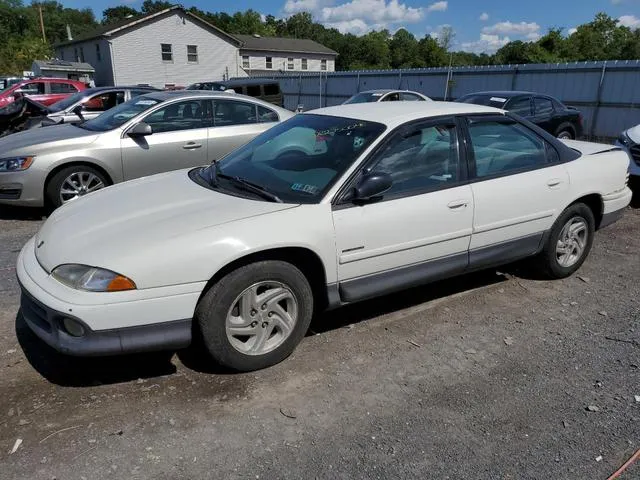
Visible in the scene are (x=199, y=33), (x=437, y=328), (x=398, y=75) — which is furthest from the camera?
(x=199, y=33)

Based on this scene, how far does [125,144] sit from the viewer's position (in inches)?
267

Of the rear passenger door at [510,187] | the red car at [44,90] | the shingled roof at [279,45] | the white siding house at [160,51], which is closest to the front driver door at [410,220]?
the rear passenger door at [510,187]

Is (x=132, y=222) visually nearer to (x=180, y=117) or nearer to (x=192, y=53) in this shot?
(x=180, y=117)

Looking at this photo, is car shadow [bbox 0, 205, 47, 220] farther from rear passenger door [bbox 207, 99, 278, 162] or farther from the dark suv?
the dark suv

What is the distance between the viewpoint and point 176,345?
297 centimetres

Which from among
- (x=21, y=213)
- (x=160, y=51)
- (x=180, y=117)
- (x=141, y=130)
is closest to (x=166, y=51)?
(x=160, y=51)

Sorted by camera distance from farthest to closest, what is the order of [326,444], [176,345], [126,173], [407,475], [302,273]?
[126,173] → [302,273] → [176,345] → [326,444] → [407,475]

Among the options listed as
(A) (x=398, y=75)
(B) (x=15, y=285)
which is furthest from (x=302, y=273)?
(A) (x=398, y=75)

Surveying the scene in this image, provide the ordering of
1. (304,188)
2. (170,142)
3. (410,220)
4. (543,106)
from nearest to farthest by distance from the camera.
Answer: (304,188) < (410,220) < (170,142) < (543,106)

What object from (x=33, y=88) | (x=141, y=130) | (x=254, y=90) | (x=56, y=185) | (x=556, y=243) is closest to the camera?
(x=556, y=243)

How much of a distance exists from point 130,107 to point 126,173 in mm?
1124

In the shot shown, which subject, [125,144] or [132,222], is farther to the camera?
[125,144]

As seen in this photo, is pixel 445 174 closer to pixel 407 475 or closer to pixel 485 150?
pixel 485 150

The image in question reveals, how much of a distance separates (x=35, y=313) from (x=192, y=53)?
4022 centimetres
